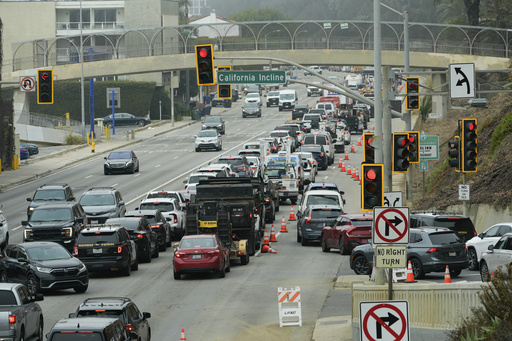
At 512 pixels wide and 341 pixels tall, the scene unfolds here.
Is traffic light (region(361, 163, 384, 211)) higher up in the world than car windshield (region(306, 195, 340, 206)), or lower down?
higher up

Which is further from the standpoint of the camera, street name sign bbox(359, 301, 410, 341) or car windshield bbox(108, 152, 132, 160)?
car windshield bbox(108, 152, 132, 160)

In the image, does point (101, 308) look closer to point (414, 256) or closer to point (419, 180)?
point (414, 256)

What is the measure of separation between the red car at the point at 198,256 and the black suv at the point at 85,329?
12.1m

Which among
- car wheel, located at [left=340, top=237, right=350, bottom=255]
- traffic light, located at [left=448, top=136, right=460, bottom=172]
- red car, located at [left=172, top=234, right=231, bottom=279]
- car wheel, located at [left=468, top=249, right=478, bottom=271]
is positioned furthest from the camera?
traffic light, located at [left=448, top=136, right=460, bottom=172]

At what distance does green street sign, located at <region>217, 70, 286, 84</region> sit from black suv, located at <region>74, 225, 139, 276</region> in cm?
532

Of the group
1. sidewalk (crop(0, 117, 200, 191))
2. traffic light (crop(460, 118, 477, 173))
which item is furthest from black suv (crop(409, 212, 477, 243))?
sidewalk (crop(0, 117, 200, 191))

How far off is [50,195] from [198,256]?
13719 millimetres

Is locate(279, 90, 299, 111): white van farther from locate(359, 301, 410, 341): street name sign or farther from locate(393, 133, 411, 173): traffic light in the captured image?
locate(359, 301, 410, 341): street name sign

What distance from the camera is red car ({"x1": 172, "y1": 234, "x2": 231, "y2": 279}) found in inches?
1124

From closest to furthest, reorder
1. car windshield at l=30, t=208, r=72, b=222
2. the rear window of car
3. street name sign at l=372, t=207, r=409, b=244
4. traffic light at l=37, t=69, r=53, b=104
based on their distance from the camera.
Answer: street name sign at l=372, t=207, r=409, b=244 < the rear window of car < car windshield at l=30, t=208, r=72, b=222 < traffic light at l=37, t=69, r=53, b=104

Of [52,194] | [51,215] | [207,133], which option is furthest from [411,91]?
[207,133]

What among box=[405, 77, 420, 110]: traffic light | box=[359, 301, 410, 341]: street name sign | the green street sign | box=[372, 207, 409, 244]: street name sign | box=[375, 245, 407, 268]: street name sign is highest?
the green street sign

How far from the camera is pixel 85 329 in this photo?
1562cm

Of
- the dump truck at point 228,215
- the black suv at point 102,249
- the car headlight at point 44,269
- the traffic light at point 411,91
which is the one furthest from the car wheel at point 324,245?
the car headlight at point 44,269
